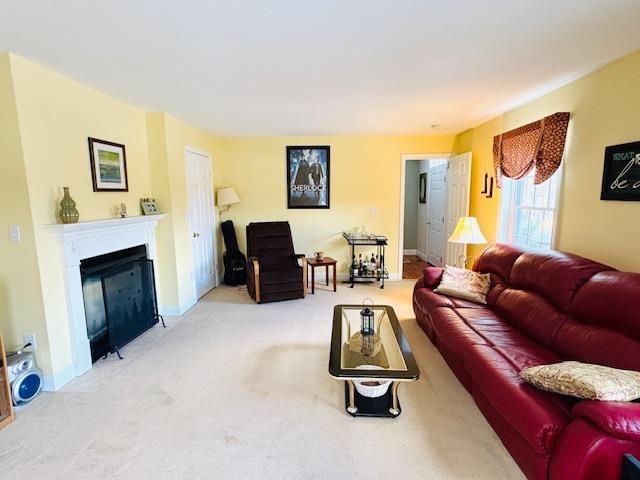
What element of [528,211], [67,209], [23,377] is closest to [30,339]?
[23,377]

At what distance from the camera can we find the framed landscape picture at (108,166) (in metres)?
2.81

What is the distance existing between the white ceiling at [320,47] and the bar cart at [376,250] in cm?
217

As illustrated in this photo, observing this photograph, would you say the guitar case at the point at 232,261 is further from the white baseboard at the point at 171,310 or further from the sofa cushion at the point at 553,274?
the sofa cushion at the point at 553,274

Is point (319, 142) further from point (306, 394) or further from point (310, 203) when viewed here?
point (306, 394)

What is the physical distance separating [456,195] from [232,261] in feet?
12.0

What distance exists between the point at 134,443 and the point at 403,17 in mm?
2793

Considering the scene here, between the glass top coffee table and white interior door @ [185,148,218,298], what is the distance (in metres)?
2.58

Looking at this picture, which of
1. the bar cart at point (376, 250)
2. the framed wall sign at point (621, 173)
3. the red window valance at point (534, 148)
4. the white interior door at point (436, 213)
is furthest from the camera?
the white interior door at point (436, 213)

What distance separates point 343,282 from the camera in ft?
17.1

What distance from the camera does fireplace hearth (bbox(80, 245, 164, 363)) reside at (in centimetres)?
278

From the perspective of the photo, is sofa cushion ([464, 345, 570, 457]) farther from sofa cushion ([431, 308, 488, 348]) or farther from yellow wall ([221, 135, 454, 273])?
yellow wall ([221, 135, 454, 273])

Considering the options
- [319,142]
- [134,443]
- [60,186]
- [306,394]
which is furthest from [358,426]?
[319,142]

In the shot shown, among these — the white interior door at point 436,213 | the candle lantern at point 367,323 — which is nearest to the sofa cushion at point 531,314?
the candle lantern at point 367,323

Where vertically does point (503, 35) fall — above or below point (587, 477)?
above
